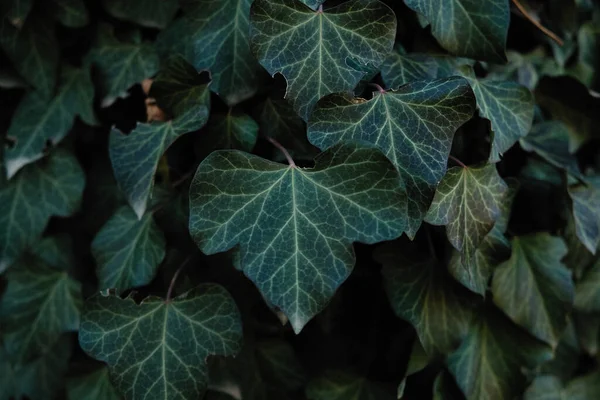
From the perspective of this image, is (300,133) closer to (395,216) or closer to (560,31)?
(395,216)

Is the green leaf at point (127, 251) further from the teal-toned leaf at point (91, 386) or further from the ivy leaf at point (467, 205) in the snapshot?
the ivy leaf at point (467, 205)

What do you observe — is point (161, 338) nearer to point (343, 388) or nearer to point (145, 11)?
point (343, 388)

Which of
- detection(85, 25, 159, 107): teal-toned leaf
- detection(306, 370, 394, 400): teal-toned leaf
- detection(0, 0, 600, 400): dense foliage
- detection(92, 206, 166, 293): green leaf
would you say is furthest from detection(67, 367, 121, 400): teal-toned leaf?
detection(85, 25, 159, 107): teal-toned leaf

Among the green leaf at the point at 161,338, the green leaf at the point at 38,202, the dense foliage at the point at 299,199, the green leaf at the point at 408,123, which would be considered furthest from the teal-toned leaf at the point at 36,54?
the green leaf at the point at 408,123

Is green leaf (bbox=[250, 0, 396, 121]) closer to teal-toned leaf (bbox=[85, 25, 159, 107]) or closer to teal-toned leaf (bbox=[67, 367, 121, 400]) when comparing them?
teal-toned leaf (bbox=[85, 25, 159, 107])

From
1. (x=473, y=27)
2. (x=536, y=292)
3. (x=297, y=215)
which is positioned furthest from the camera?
(x=536, y=292)

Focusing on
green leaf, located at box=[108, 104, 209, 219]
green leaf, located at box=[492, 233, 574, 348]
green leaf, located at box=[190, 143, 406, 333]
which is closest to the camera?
green leaf, located at box=[190, 143, 406, 333]

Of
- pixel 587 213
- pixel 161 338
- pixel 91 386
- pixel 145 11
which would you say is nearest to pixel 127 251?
pixel 161 338

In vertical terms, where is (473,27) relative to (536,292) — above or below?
above

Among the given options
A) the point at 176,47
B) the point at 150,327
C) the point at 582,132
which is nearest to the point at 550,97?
the point at 582,132
